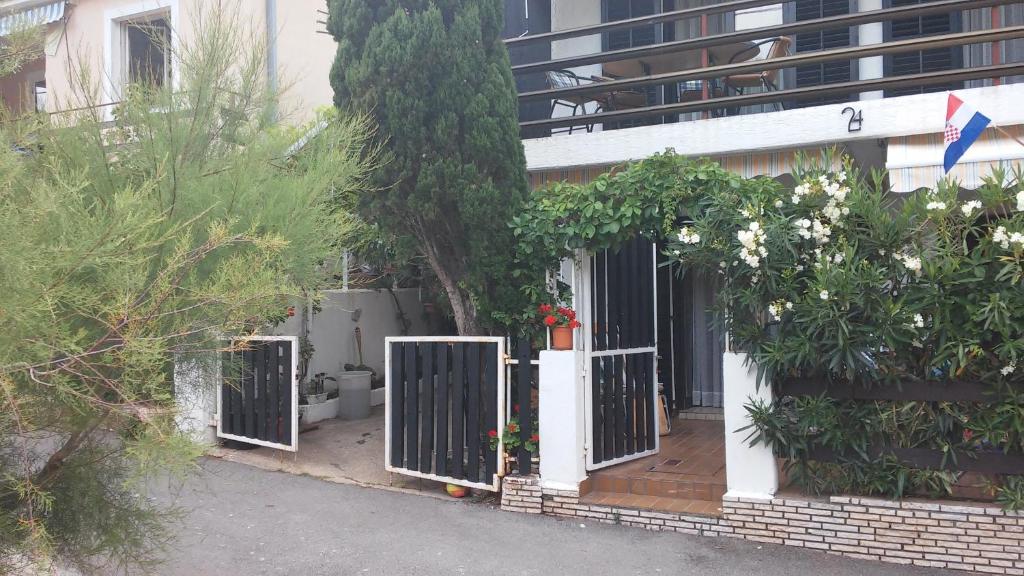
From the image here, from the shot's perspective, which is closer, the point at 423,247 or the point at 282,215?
the point at 282,215

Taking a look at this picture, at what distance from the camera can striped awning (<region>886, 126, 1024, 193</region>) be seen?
6727mm

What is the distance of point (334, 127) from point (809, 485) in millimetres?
4235

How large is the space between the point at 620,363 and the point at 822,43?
5091 millimetres

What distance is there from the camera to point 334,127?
5441 mm

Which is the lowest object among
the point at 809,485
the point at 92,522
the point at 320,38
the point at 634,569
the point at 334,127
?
the point at 634,569

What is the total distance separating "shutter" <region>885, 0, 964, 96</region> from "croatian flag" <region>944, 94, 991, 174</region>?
10.3ft

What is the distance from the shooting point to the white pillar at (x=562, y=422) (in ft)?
21.4

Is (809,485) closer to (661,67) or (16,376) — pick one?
(16,376)

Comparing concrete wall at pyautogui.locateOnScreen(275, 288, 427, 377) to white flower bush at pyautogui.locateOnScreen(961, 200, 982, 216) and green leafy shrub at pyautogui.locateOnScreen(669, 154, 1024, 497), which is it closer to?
green leafy shrub at pyautogui.locateOnScreen(669, 154, 1024, 497)

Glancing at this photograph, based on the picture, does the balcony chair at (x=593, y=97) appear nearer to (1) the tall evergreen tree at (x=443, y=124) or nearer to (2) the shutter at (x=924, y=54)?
(1) the tall evergreen tree at (x=443, y=124)

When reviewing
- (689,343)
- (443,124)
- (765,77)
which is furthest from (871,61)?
(443,124)

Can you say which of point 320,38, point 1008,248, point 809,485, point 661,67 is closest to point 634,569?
point 809,485

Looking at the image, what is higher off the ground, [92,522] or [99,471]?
[99,471]

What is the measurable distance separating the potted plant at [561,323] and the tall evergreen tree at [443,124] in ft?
1.63
